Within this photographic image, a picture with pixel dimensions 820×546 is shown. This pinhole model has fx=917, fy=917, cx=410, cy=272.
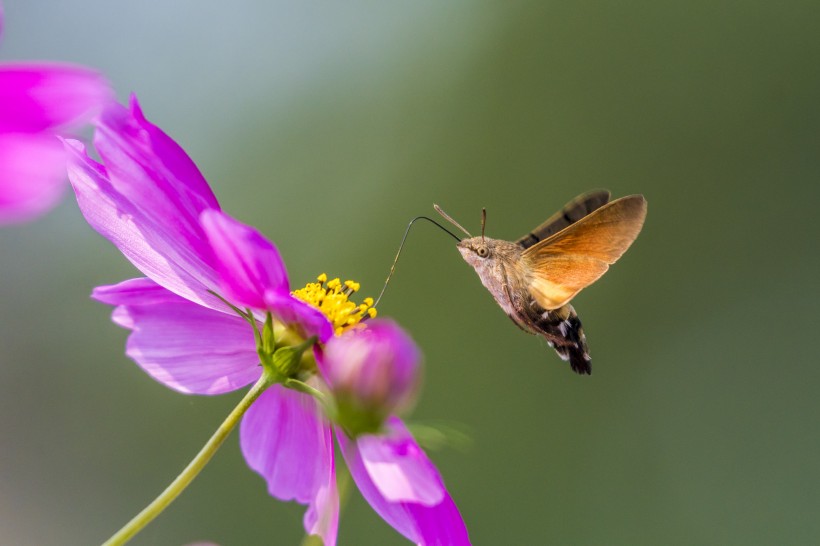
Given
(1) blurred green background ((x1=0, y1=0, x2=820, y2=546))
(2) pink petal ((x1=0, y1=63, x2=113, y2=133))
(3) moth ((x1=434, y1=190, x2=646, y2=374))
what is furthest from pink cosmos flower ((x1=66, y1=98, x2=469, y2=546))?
(1) blurred green background ((x1=0, y1=0, x2=820, y2=546))

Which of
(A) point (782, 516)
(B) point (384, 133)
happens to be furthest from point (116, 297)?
(B) point (384, 133)

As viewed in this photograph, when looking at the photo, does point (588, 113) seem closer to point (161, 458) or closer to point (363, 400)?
point (161, 458)

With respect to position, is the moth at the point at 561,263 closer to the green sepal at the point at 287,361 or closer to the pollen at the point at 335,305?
the pollen at the point at 335,305

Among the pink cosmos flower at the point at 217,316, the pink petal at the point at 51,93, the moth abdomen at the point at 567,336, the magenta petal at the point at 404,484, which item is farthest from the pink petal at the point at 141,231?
the moth abdomen at the point at 567,336

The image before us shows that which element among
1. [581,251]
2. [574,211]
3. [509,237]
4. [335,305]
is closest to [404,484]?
[335,305]

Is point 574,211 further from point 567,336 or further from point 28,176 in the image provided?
point 28,176

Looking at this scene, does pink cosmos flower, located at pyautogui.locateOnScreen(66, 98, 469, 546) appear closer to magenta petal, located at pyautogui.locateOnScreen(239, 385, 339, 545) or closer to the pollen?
magenta petal, located at pyautogui.locateOnScreen(239, 385, 339, 545)
